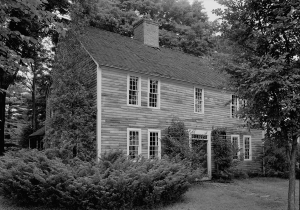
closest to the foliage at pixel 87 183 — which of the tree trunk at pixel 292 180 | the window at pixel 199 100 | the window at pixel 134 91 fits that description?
the tree trunk at pixel 292 180

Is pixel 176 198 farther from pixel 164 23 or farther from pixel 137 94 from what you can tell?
pixel 164 23

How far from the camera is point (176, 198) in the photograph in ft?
35.7

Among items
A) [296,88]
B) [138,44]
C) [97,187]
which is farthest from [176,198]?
[138,44]

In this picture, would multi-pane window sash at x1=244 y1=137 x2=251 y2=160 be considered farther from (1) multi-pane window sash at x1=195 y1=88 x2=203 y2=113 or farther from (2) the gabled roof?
(1) multi-pane window sash at x1=195 y1=88 x2=203 y2=113

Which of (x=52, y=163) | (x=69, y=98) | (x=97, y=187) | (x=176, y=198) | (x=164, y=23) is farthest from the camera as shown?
(x=164, y=23)

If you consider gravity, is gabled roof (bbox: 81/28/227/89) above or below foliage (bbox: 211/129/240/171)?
above

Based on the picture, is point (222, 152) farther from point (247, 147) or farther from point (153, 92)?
point (153, 92)

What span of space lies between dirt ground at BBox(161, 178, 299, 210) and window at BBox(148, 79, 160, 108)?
4831mm

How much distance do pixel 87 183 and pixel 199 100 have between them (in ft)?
36.4

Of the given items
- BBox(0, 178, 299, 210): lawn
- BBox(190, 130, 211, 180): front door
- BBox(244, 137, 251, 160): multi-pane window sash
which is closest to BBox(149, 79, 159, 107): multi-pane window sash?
BBox(190, 130, 211, 180): front door

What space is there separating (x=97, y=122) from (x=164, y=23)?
823 inches

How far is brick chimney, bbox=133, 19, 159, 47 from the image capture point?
20.7 m

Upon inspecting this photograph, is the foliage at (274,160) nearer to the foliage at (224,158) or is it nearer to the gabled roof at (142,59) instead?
the foliage at (224,158)

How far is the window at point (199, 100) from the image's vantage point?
1841 cm
